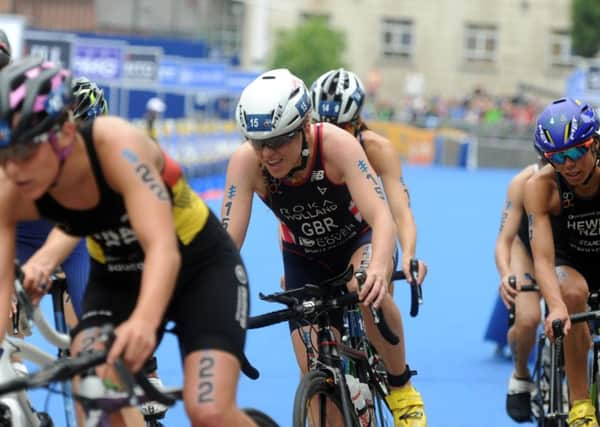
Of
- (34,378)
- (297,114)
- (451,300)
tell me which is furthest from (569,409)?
(451,300)

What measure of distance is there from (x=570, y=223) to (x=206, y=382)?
302 cm

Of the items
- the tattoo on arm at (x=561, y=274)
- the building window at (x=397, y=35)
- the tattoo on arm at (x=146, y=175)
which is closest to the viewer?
the tattoo on arm at (x=146, y=175)

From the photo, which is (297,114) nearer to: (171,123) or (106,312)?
(106,312)

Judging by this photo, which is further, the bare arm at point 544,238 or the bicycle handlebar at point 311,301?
the bare arm at point 544,238

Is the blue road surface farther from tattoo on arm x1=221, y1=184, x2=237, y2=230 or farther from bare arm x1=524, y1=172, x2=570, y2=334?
tattoo on arm x1=221, y1=184, x2=237, y2=230

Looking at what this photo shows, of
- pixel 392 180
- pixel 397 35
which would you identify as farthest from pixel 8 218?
pixel 397 35

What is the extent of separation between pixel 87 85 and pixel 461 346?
600 centimetres

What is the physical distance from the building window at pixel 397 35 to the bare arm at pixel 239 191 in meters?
60.3

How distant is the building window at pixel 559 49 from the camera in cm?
6612

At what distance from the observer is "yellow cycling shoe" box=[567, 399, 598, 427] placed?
739 cm

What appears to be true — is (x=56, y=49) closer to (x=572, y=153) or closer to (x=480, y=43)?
(x=572, y=153)

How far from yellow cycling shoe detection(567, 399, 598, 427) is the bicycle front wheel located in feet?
5.73

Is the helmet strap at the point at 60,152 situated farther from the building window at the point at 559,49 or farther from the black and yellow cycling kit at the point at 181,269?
the building window at the point at 559,49

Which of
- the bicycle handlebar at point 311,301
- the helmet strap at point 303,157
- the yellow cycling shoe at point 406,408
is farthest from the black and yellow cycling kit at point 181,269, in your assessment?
the yellow cycling shoe at point 406,408
